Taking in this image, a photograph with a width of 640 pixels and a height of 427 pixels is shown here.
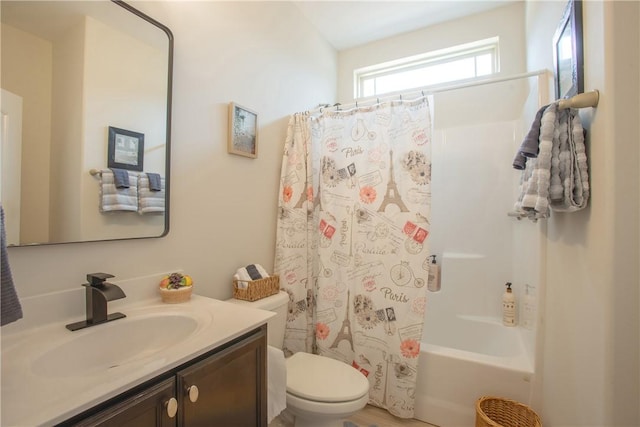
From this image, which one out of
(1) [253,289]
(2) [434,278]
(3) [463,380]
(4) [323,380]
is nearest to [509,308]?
(2) [434,278]

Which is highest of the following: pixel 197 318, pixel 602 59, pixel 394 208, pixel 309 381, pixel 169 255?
pixel 602 59

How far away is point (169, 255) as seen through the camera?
1316mm

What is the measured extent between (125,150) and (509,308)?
2.54 meters

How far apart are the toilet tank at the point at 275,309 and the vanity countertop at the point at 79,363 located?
338 millimetres

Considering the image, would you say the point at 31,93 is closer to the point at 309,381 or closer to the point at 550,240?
the point at 309,381

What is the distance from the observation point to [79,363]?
875mm

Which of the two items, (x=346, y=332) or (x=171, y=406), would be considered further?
(x=346, y=332)

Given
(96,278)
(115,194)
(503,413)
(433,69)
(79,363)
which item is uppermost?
(433,69)

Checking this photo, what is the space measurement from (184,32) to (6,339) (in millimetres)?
1352

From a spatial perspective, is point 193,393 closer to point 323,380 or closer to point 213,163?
point 323,380

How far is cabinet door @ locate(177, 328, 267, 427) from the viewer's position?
31.5 inches

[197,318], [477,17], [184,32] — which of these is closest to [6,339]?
[197,318]

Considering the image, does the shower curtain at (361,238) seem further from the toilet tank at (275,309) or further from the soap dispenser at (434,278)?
the soap dispenser at (434,278)

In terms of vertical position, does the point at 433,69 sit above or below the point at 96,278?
above
